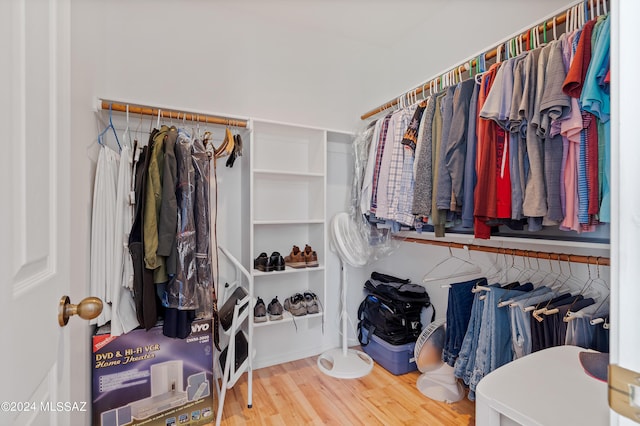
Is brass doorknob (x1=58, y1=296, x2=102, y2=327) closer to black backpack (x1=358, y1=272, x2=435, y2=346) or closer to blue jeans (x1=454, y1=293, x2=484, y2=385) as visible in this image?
blue jeans (x1=454, y1=293, x2=484, y2=385)

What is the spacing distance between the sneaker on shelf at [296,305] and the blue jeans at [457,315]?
3.15 feet

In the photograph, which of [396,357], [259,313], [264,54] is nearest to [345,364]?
[396,357]

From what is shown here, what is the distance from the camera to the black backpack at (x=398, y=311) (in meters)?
2.15

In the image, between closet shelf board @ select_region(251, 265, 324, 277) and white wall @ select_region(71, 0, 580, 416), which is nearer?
white wall @ select_region(71, 0, 580, 416)

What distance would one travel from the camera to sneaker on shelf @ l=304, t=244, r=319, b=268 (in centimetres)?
219

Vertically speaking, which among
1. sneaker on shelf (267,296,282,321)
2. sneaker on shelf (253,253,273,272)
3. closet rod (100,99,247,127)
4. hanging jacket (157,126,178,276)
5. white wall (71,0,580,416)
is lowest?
sneaker on shelf (267,296,282,321)

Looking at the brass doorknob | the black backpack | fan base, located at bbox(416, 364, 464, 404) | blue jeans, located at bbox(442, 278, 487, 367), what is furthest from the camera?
the black backpack

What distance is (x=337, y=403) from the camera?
1.81m

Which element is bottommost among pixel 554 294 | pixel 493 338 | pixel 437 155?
pixel 493 338

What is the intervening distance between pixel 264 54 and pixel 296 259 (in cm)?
157

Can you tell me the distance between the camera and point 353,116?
2.64 metres

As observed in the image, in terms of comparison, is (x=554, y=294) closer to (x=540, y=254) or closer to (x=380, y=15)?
(x=540, y=254)

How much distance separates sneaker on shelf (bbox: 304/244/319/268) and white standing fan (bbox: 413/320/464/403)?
0.87 meters

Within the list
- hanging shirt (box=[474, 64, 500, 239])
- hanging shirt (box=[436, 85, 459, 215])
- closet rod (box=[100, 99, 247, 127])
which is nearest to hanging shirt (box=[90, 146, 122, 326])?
closet rod (box=[100, 99, 247, 127])
